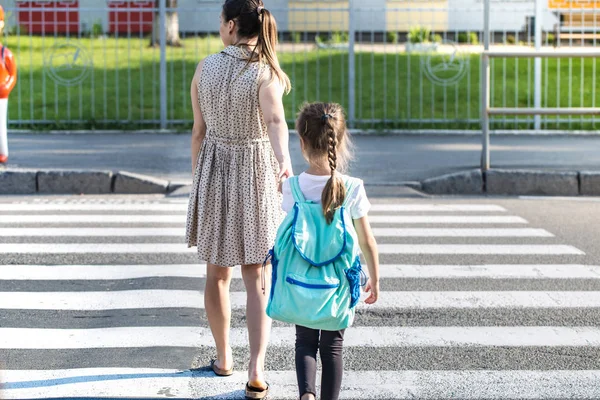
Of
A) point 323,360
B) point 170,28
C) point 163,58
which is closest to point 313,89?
point 170,28

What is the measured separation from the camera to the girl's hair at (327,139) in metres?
4.14

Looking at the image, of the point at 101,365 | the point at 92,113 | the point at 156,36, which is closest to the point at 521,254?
the point at 101,365

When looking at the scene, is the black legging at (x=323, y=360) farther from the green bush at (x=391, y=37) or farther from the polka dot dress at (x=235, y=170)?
the green bush at (x=391, y=37)

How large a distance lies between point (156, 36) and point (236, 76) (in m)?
13.2

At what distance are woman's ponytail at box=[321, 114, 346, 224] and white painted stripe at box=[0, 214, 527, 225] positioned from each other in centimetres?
509

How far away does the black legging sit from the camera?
167 inches

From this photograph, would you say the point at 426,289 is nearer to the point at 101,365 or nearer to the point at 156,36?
the point at 101,365

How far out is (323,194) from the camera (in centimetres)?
415

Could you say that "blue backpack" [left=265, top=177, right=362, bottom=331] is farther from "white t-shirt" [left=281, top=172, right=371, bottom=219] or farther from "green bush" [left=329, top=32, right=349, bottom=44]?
"green bush" [left=329, top=32, right=349, bottom=44]

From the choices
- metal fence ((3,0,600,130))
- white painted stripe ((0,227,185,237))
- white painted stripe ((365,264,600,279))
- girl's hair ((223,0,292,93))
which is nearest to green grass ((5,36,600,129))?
metal fence ((3,0,600,130))

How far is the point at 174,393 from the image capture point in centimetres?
469

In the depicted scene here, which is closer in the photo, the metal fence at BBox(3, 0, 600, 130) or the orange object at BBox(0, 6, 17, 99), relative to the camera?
the orange object at BBox(0, 6, 17, 99)

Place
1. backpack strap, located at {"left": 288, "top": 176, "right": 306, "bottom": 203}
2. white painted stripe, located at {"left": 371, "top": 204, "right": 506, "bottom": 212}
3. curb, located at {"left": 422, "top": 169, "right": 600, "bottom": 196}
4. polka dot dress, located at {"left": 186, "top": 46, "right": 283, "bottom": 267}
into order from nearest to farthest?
backpack strap, located at {"left": 288, "top": 176, "right": 306, "bottom": 203} → polka dot dress, located at {"left": 186, "top": 46, "right": 283, "bottom": 267} → white painted stripe, located at {"left": 371, "top": 204, "right": 506, "bottom": 212} → curb, located at {"left": 422, "top": 169, "right": 600, "bottom": 196}

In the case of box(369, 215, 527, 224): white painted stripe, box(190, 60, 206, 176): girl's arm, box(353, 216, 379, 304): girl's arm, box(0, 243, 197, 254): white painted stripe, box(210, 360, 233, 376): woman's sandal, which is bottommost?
box(210, 360, 233, 376): woman's sandal
